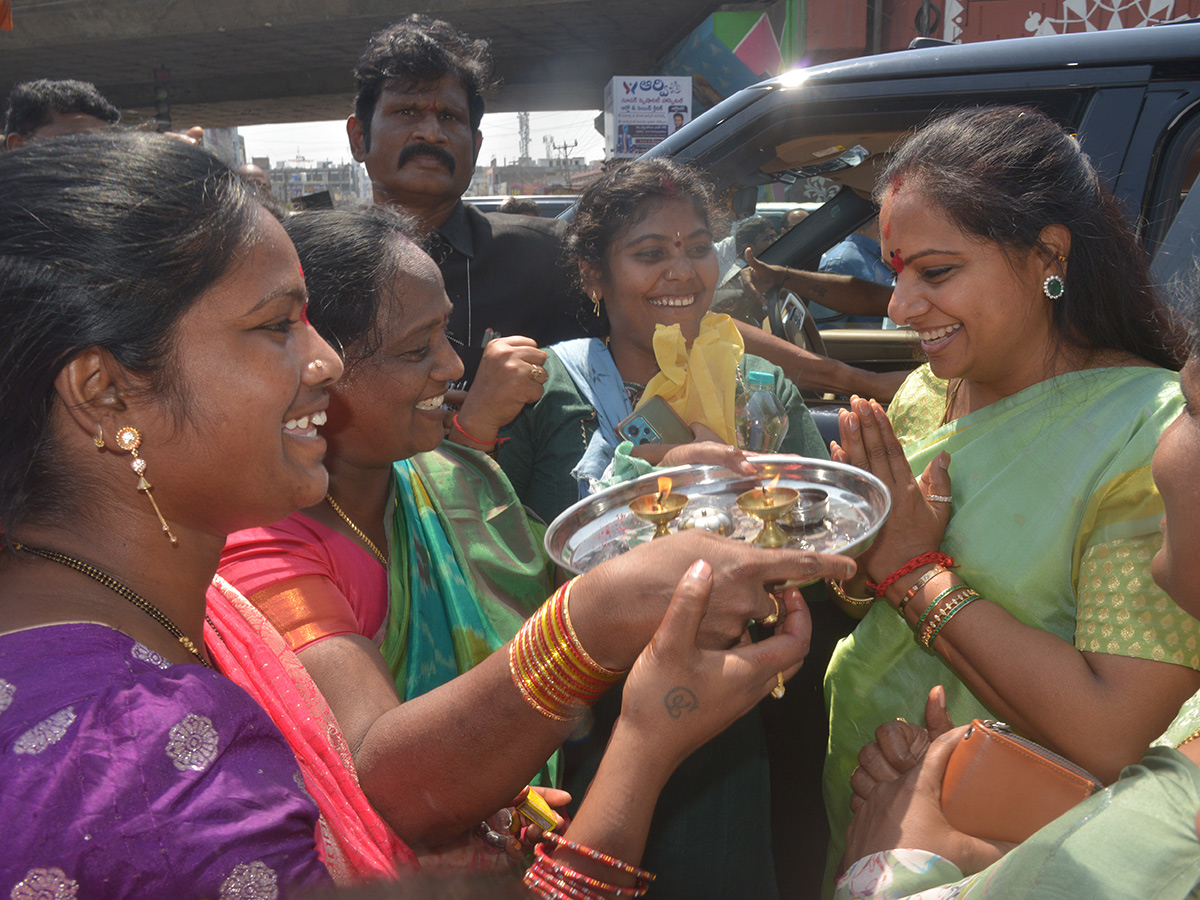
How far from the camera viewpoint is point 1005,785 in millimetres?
1402

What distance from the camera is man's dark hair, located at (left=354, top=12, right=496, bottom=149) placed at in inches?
132

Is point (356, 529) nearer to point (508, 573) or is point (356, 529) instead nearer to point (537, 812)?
point (508, 573)

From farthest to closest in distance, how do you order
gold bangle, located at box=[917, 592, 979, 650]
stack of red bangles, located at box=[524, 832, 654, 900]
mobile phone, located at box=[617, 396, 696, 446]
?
1. mobile phone, located at box=[617, 396, 696, 446]
2. gold bangle, located at box=[917, 592, 979, 650]
3. stack of red bangles, located at box=[524, 832, 654, 900]

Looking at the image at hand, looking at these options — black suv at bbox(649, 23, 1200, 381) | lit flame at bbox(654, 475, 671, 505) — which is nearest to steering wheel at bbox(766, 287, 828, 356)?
black suv at bbox(649, 23, 1200, 381)

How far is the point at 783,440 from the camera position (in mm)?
2490

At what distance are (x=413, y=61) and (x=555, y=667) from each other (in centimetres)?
282

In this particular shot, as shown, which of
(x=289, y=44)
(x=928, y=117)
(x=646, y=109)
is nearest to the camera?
(x=928, y=117)

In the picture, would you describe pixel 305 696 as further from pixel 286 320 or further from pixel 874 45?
pixel 874 45

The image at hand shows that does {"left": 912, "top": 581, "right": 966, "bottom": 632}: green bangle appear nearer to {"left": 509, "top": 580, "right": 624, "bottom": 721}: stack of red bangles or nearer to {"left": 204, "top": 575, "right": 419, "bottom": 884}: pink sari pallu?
{"left": 509, "top": 580, "right": 624, "bottom": 721}: stack of red bangles

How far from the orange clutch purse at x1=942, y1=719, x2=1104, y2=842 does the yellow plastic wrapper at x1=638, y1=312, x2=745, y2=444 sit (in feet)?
3.77

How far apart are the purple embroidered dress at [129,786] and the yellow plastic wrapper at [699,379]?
161 centimetres

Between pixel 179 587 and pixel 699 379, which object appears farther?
pixel 699 379

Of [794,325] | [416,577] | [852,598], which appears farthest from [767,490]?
[794,325]

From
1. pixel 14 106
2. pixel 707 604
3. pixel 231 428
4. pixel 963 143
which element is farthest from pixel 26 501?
pixel 14 106
